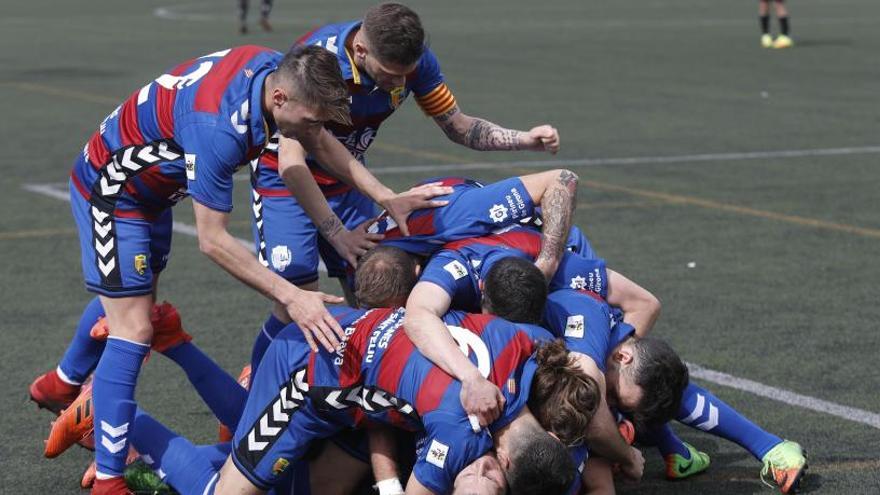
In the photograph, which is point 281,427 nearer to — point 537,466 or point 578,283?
point 537,466

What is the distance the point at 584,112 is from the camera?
18500mm

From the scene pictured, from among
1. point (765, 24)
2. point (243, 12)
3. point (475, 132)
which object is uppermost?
point (475, 132)

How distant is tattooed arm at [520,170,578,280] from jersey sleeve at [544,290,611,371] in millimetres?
144

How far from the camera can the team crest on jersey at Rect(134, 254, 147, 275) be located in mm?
6035

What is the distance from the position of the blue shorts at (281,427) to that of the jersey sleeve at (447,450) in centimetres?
51

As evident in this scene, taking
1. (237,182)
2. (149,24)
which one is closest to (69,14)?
(149,24)

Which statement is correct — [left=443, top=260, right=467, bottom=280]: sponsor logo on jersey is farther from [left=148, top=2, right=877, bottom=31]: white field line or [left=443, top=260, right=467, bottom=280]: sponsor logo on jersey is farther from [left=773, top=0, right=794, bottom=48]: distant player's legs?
[left=148, top=2, right=877, bottom=31]: white field line

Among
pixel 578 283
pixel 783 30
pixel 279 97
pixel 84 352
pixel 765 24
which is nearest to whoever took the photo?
pixel 279 97

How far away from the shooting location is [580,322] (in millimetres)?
5836

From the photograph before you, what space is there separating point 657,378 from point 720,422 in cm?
62

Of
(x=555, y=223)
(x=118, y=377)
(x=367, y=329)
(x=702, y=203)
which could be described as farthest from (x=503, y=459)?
(x=702, y=203)

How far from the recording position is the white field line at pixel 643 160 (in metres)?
14.3

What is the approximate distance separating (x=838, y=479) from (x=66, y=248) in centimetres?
663

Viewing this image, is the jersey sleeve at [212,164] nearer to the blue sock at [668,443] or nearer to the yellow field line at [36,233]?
the blue sock at [668,443]
